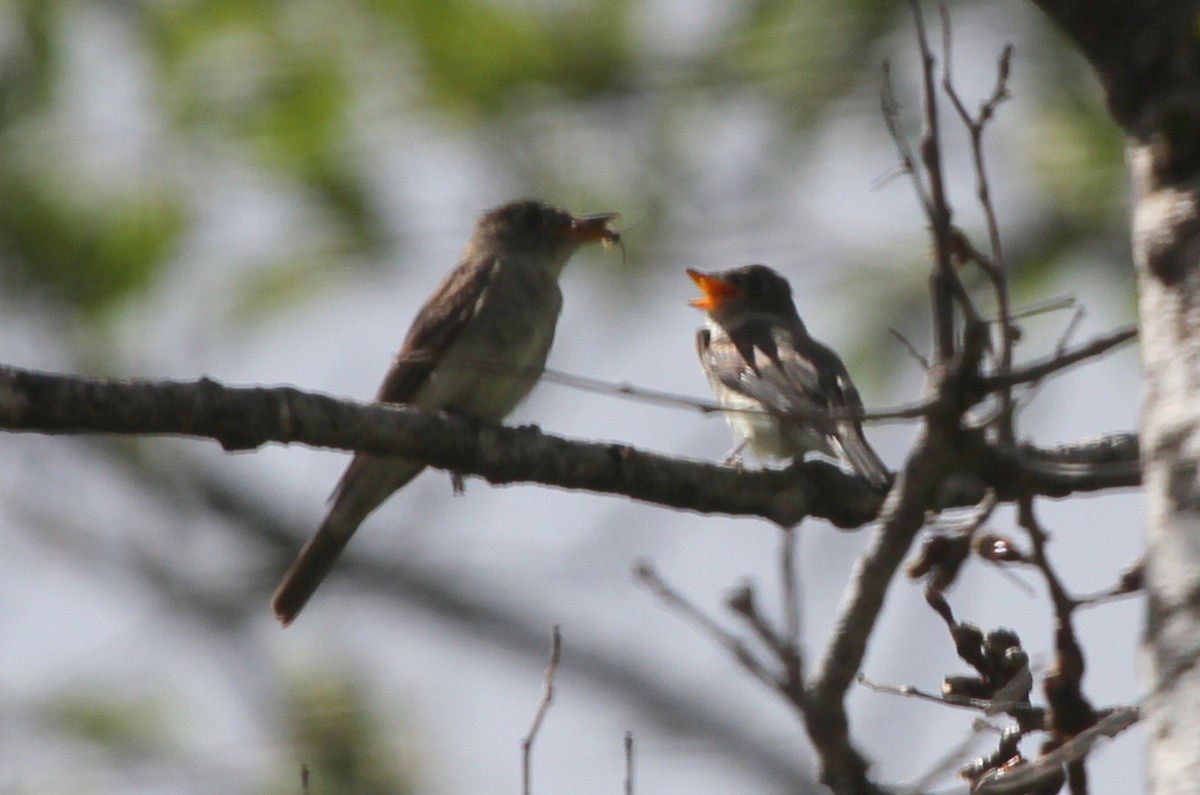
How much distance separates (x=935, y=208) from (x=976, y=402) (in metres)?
0.34

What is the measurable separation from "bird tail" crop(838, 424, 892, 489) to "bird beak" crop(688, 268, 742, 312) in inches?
111

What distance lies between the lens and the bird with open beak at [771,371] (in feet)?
19.2

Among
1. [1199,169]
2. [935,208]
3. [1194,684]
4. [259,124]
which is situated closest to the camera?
[1194,684]

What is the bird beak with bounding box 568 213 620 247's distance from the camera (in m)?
7.56

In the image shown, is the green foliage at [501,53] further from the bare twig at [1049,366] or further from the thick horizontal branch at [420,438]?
the bare twig at [1049,366]

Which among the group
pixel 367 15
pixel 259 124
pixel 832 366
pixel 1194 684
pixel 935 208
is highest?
pixel 367 15

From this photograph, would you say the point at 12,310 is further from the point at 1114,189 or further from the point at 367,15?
the point at 1114,189

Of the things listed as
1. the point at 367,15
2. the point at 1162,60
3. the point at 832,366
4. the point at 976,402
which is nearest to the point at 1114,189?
the point at 832,366

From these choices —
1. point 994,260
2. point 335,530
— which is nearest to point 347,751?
point 335,530

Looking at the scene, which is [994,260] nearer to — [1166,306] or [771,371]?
[1166,306]

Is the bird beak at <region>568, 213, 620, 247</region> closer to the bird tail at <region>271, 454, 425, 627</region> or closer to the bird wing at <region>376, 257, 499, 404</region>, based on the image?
the bird wing at <region>376, 257, 499, 404</region>

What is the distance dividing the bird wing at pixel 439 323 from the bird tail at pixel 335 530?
0.36 metres

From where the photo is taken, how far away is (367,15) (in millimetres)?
7633

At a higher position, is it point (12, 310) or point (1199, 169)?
Result: point (12, 310)
